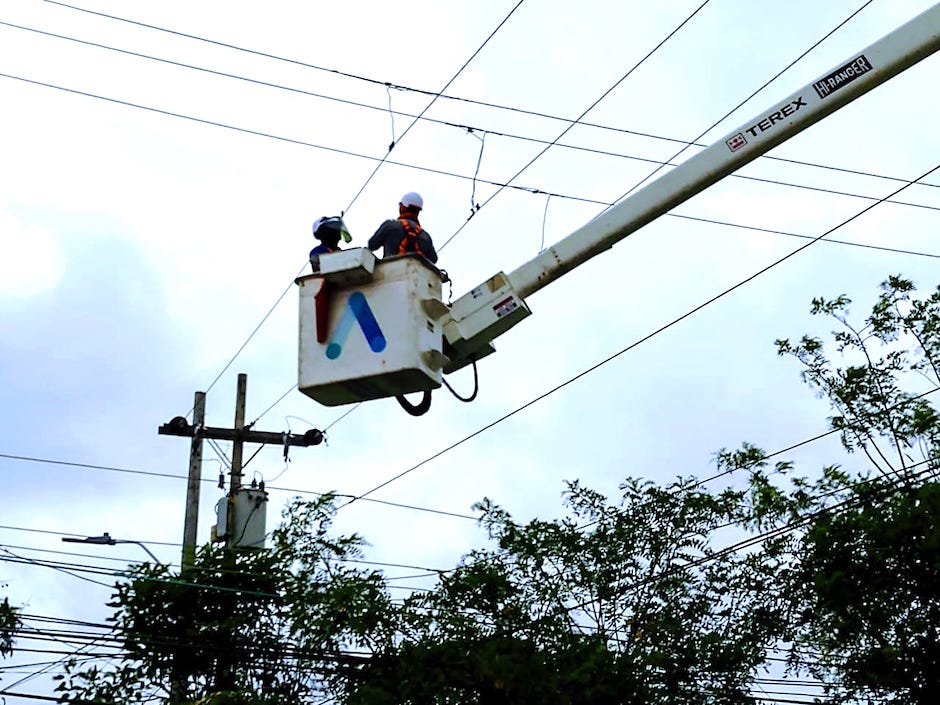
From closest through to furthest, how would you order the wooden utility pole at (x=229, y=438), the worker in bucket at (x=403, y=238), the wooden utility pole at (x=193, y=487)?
the worker in bucket at (x=403, y=238)
the wooden utility pole at (x=193, y=487)
the wooden utility pole at (x=229, y=438)

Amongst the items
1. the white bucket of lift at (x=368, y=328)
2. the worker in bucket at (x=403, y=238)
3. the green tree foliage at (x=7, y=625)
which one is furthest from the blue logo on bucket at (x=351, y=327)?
the green tree foliage at (x=7, y=625)

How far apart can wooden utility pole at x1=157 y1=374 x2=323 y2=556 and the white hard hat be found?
33.1ft

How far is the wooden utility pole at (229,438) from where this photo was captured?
757 inches

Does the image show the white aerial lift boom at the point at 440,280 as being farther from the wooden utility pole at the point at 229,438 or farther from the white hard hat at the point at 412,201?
the wooden utility pole at the point at 229,438

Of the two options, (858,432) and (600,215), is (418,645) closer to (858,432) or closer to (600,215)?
(858,432)

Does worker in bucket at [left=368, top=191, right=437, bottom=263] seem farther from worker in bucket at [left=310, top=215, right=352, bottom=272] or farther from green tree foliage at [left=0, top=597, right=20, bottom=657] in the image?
green tree foliage at [left=0, top=597, right=20, bottom=657]

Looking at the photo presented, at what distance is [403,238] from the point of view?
9.49 m

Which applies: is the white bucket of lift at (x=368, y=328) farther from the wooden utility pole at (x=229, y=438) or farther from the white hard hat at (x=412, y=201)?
the wooden utility pole at (x=229, y=438)

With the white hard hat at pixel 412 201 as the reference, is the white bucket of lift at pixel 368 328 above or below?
below

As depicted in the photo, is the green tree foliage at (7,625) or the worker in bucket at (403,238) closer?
the worker in bucket at (403,238)

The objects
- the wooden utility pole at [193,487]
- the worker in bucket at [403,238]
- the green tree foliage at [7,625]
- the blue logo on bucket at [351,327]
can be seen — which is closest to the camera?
the blue logo on bucket at [351,327]

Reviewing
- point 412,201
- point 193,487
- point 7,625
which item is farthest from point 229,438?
point 412,201

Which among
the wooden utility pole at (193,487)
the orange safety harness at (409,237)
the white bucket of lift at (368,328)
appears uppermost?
the wooden utility pole at (193,487)

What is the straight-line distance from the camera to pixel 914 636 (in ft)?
45.4
